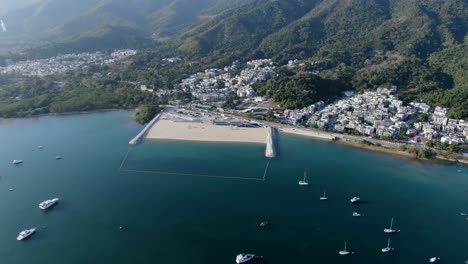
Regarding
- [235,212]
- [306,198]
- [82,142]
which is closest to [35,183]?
[82,142]

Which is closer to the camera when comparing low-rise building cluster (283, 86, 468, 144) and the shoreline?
the shoreline

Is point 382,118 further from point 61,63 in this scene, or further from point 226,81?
point 61,63

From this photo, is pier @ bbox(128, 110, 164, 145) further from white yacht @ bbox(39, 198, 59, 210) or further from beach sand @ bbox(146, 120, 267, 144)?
white yacht @ bbox(39, 198, 59, 210)

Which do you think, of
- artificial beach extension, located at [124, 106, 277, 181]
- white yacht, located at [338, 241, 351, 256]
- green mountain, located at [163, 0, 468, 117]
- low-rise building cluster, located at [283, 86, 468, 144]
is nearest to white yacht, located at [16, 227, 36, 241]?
artificial beach extension, located at [124, 106, 277, 181]

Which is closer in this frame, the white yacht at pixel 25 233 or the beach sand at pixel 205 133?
the white yacht at pixel 25 233

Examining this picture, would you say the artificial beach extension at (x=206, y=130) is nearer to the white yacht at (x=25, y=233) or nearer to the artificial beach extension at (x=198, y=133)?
the artificial beach extension at (x=198, y=133)

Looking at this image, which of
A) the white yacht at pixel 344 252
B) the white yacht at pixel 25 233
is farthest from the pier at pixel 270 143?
the white yacht at pixel 25 233

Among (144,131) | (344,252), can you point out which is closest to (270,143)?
(144,131)
